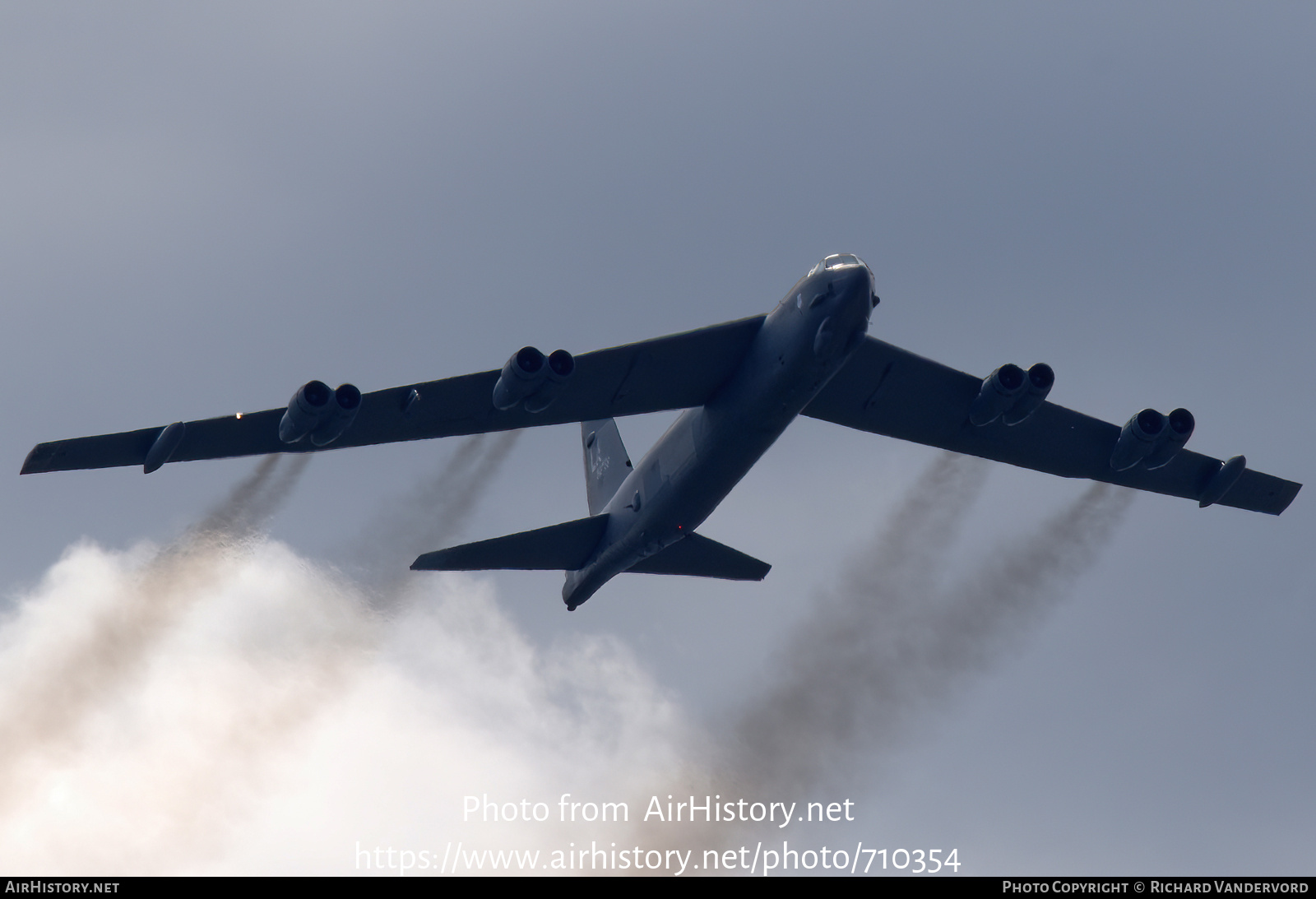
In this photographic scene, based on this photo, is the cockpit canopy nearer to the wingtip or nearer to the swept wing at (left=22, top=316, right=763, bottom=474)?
the swept wing at (left=22, top=316, right=763, bottom=474)

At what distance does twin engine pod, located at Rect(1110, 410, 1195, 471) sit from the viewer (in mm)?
31016

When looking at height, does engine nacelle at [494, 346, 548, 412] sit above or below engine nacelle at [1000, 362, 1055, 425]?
below

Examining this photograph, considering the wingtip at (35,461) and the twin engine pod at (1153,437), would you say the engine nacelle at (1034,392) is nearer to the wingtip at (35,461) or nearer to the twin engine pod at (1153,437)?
the twin engine pod at (1153,437)

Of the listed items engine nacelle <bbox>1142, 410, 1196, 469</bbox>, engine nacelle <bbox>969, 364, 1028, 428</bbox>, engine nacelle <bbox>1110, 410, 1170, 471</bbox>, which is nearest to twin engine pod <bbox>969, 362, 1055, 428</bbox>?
engine nacelle <bbox>969, 364, 1028, 428</bbox>

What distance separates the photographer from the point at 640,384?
104 ft

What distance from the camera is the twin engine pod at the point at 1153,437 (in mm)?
31016

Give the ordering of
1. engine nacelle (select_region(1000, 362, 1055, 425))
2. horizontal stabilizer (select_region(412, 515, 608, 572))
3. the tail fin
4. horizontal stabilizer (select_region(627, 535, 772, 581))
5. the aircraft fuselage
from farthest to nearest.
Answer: the tail fin → horizontal stabilizer (select_region(627, 535, 772, 581)) → horizontal stabilizer (select_region(412, 515, 608, 572)) → engine nacelle (select_region(1000, 362, 1055, 425)) → the aircraft fuselage

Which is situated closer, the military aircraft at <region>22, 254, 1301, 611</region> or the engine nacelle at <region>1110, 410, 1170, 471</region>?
the military aircraft at <region>22, 254, 1301, 611</region>

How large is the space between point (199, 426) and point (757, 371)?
14105 millimetres

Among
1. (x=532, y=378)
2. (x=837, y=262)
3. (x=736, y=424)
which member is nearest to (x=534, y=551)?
(x=736, y=424)

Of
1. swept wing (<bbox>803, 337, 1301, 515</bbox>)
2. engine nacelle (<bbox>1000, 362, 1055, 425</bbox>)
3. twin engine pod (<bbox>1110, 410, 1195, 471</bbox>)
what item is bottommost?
engine nacelle (<bbox>1000, 362, 1055, 425</bbox>)

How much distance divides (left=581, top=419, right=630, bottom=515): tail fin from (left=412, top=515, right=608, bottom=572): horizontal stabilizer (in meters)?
4.96

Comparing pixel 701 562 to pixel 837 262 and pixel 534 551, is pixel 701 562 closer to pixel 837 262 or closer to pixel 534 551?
pixel 534 551

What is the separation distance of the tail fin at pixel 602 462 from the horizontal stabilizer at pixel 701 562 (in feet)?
14.9
